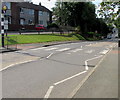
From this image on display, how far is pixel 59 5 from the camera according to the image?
57.8 meters

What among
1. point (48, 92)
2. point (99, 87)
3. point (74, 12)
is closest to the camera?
point (48, 92)

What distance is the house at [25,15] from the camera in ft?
162

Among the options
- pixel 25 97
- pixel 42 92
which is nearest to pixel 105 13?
pixel 42 92

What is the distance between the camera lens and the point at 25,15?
2207 inches

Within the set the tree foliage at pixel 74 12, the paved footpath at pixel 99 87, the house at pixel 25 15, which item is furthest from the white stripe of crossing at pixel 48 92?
the tree foliage at pixel 74 12

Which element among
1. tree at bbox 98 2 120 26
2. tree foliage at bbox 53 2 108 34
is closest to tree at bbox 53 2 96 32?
tree foliage at bbox 53 2 108 34

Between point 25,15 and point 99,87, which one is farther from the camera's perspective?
point 25,15

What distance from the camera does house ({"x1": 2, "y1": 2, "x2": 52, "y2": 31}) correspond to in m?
49.4

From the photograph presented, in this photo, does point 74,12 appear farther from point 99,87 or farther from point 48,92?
point 48,92

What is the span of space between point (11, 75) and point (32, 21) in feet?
170

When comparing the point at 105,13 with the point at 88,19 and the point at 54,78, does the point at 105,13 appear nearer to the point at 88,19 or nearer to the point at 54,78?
the point at 54,78

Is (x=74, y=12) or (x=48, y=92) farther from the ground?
(x=74, y=12)

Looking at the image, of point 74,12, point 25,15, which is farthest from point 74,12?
point 25,15

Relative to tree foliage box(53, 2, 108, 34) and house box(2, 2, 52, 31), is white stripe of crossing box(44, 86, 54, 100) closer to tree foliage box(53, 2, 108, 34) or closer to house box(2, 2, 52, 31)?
house box(2, 2, 52, 31)
